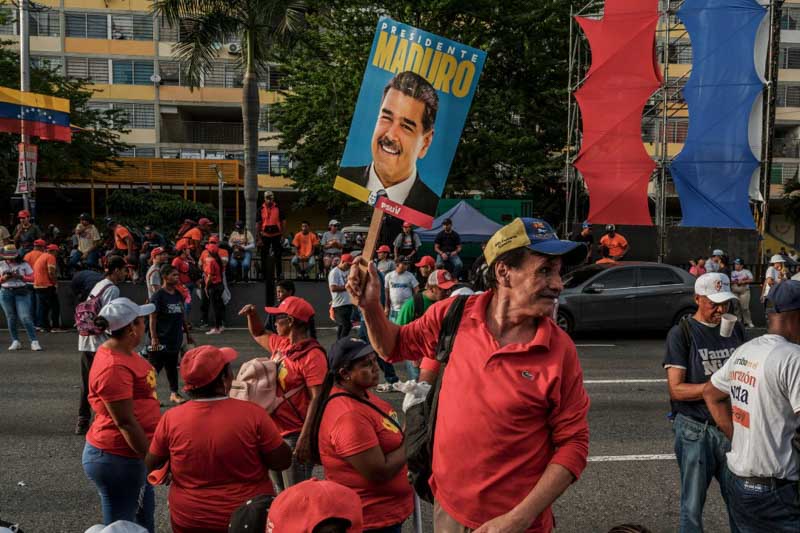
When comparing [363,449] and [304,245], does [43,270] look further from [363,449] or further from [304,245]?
[363,449]

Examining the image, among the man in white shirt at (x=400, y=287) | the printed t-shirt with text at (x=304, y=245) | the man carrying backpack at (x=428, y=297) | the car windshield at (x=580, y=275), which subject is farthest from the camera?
the printed t-shirt with text at (x=304, y=245)

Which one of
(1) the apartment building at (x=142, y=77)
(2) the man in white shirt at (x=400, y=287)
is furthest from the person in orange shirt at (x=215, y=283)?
(1) the apartment building at (x=142, y=77)

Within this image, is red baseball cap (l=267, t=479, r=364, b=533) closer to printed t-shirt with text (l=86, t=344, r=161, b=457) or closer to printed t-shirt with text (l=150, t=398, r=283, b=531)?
printed t-shirt with text (l=150, t=398, r=283, b=531)

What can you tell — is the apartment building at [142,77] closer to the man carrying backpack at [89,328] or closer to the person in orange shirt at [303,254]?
Answer: the person in orange shirt at [303,254]

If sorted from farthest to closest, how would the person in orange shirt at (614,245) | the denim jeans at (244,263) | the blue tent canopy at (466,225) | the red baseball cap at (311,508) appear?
the blue tent canopy at (466,225) → the person in orange shirt at (614,245) → the denim jeans at (244,263) → the red baseball cap at (311,508)

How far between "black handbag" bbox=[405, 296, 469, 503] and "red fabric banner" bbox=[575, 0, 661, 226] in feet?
71.0

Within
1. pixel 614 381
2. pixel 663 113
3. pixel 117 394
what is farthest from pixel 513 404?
pixel 663 113

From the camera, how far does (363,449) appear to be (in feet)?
11.8

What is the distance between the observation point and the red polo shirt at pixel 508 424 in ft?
8.52

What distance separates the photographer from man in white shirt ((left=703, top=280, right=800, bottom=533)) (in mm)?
3479

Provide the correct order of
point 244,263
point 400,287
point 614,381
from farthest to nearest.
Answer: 1. point 244,263
2. point 400,287
3. point 614,381

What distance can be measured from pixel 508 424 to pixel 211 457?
1.63 m

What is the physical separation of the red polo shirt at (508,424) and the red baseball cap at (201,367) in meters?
1.41

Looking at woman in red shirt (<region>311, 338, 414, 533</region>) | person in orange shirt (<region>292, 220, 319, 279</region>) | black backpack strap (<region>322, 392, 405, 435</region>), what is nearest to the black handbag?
woman in red shirt (<region>311, 338, 414, 533</region>)
